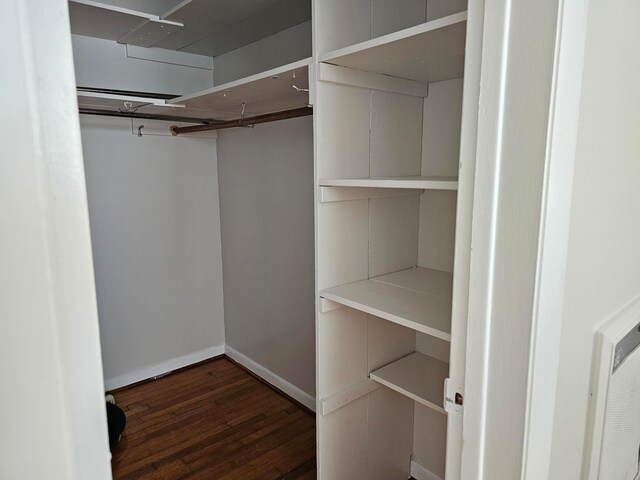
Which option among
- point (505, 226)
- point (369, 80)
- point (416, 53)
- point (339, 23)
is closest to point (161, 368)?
point (369, 80)

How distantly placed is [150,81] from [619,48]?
8.73 ft

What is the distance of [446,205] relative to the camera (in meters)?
1.83

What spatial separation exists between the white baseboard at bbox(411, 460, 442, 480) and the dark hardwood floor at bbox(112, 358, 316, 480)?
489 mm

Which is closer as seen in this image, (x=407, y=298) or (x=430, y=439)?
(x=407, y=298)

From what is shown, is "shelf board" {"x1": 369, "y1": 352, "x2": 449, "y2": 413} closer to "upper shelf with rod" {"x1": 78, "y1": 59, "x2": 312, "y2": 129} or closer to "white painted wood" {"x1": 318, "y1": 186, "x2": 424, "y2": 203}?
"white painted wood" {"x1": 318, "y1": 186, "x2": 424, "y2": 203}

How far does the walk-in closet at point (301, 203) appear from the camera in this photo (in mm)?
1499

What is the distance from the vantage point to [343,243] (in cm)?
169

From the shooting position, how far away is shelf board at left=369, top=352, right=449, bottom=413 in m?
1.61

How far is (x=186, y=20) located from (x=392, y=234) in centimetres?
152

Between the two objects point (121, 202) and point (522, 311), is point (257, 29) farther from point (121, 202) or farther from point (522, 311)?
point (522, 311)

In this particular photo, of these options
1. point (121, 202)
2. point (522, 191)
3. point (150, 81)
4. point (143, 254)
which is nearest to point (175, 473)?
point (143, 254)

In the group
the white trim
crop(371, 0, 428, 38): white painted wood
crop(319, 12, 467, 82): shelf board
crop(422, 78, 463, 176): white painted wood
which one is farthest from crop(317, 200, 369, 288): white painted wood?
the white trim

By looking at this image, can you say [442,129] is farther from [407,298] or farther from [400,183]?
[407,298]

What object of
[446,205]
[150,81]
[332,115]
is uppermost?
[150,81]
